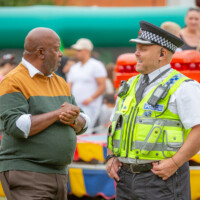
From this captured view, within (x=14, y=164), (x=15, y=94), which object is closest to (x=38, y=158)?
(x=14, y=164)

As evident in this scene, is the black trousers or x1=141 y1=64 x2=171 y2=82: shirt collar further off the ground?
x1=141 y1=64 x2=171 y2=82: shirt collar

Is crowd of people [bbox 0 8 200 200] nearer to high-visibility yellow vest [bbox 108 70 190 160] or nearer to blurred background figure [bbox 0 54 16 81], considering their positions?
high-visibility yellow vest [bbox 108 70 190 160]

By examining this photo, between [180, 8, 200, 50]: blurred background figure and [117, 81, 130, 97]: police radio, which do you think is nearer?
[117, 81, 130, 97]: police radio

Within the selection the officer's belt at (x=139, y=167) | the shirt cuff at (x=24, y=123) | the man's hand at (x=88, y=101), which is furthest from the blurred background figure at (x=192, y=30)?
the shirt cuff at (x=24, y=123)

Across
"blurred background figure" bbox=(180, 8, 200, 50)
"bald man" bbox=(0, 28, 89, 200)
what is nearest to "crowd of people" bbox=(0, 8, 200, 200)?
"bald man" bbox=(0, 28, 89, 200)

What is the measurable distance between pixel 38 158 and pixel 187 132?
43.2 inches

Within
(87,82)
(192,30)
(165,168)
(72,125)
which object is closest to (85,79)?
(87,82)

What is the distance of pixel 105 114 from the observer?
9438 millimetres

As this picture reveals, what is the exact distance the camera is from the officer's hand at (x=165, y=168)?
3449mm

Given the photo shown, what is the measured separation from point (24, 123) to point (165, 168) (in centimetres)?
103

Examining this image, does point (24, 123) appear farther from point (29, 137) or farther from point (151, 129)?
point (151, 129)

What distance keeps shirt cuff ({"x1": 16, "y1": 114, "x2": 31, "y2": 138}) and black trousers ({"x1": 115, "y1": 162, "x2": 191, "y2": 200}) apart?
77cm

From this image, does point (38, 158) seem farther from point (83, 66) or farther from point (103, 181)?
point (83, 66)

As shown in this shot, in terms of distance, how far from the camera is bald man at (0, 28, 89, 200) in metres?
3.65
